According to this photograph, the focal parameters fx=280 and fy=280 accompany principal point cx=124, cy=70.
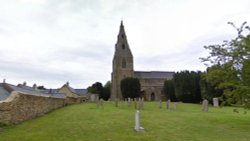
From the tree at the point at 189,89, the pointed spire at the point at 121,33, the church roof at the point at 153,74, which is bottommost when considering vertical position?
the tree at the point at 189,89

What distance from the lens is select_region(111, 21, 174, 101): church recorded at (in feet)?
285

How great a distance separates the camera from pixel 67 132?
11219 mm

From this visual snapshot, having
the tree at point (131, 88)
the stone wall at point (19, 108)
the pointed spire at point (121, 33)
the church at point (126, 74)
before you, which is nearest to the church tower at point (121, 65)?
the church at point (126, 74)

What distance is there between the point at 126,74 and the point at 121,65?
3296 mm

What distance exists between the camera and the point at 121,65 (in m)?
87.7

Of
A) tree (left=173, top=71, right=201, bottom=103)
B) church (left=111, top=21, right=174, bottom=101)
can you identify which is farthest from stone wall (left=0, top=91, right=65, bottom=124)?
church (left=111, top=21, right=174, bottom=101)

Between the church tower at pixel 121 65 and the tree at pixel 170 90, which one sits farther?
the church tower at pixel 121 65

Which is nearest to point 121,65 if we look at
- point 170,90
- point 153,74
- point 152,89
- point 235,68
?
point 152,89

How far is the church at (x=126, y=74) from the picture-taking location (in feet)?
285

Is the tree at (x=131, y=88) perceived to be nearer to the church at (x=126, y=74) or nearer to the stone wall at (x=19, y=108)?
the church at (x=126, y=74)

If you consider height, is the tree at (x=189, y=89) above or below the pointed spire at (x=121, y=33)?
below

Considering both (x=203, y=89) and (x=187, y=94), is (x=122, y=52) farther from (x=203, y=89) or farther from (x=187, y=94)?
(x=203, y=89)

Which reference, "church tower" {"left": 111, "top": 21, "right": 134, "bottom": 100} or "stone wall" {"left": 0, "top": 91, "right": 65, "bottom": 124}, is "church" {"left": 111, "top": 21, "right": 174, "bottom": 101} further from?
"stone wall" {"left": 0, "top": 91, "right": 65, "bottom": 124}

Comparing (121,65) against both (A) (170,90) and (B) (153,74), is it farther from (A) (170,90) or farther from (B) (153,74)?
(A) (170,90)
